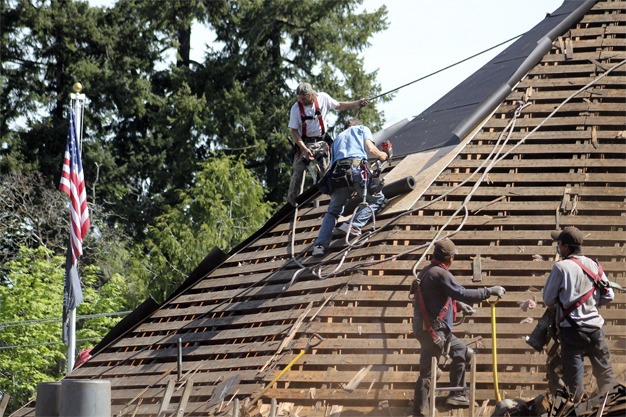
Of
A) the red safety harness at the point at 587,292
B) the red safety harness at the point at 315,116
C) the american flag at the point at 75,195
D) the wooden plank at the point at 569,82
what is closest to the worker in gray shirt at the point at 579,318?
the red safety harness at the point at 587,292

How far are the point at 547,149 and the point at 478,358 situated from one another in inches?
108

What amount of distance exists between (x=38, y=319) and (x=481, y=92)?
1800cm

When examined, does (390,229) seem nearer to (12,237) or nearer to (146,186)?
(12,237)

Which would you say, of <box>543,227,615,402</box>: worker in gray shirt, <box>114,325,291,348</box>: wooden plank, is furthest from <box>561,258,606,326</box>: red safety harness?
<box>114,325,291,348</box>: wooden plank

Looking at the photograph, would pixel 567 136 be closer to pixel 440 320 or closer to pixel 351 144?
pixel 351 144

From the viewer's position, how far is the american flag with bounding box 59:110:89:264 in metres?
19.0

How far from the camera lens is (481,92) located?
13.0m

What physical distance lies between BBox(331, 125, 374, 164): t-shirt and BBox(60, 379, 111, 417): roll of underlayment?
11.4 ft

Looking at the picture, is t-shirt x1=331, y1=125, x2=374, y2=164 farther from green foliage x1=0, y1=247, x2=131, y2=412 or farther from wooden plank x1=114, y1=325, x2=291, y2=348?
green foliage x1=0, y1=247, x2=131, y2=412

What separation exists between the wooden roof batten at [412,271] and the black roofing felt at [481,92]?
5 cm

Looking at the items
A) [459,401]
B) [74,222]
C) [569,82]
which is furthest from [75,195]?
[459,401]

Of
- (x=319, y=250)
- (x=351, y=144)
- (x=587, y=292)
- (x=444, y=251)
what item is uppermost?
(x=351, y=144)

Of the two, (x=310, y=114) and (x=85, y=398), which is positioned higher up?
(x=310, y=114)

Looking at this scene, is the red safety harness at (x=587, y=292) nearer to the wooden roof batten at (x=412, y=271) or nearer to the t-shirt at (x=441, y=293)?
the t-shirt at (x=441, y=293)
